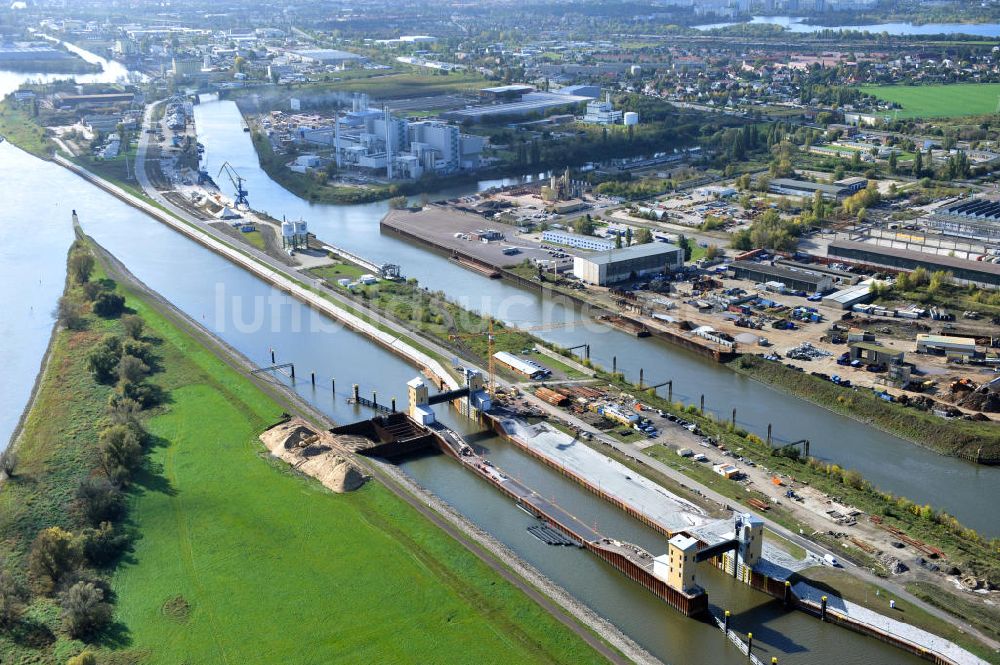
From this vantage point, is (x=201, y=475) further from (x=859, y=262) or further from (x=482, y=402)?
(x=859, y=262)

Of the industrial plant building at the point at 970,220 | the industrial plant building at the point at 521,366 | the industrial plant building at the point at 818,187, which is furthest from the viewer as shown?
the industrial plant building at the point at 818,187


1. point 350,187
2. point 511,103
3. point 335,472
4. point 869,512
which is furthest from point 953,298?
point 511,103

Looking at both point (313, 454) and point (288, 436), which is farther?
point (288, 436)

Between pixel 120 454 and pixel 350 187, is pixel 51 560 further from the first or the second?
Result: pixel 350 187

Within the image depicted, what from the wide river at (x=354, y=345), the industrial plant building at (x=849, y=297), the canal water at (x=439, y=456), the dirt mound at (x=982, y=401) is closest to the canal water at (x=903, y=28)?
the industrial plant building at (x=849, y=297)

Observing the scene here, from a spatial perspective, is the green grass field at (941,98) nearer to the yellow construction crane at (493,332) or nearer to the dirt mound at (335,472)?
the yellow construction crane at (493,332)

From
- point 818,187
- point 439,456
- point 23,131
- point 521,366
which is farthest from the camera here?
point 23,131
